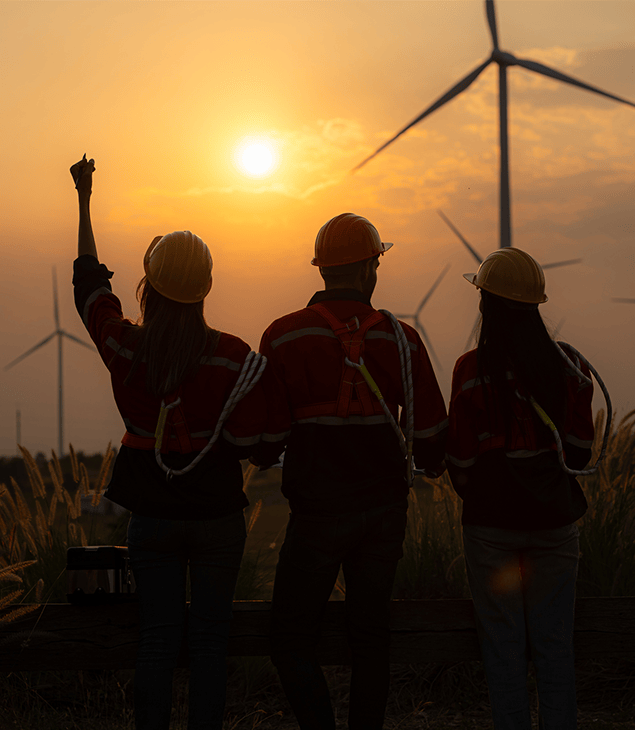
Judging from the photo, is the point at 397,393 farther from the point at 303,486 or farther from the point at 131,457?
the point at 131,457

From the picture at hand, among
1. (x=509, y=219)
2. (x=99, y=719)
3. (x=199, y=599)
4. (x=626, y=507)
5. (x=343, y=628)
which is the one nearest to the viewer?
(x=199, y=599)

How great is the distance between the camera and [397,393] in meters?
4.08

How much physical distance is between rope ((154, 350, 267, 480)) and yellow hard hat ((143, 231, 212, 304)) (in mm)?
442

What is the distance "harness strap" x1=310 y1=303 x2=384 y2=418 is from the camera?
12.8 ft

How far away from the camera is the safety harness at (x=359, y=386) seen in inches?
153

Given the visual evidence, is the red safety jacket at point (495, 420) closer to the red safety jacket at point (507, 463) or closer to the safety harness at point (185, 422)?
the red safety jacket at point (507, 463)

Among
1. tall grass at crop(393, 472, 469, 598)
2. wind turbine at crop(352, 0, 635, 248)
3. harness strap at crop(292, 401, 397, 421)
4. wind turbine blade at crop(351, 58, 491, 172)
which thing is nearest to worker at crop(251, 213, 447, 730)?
harness strap at crop(292, 401, 397, 421)

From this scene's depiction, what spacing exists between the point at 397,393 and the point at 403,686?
3212 millimetres

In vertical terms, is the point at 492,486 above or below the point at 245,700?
above

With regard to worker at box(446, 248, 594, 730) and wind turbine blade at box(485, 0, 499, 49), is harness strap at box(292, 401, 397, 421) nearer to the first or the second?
worker at box(446, 248, 594, 730)

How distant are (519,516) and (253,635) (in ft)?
5.63

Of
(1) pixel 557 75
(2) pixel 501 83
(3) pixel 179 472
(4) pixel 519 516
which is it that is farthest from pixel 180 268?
(1) pixel 557 75

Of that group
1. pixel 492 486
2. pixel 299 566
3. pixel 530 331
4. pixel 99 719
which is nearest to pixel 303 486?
pixel 299 566

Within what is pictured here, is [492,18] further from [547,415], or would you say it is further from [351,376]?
[351,376]
